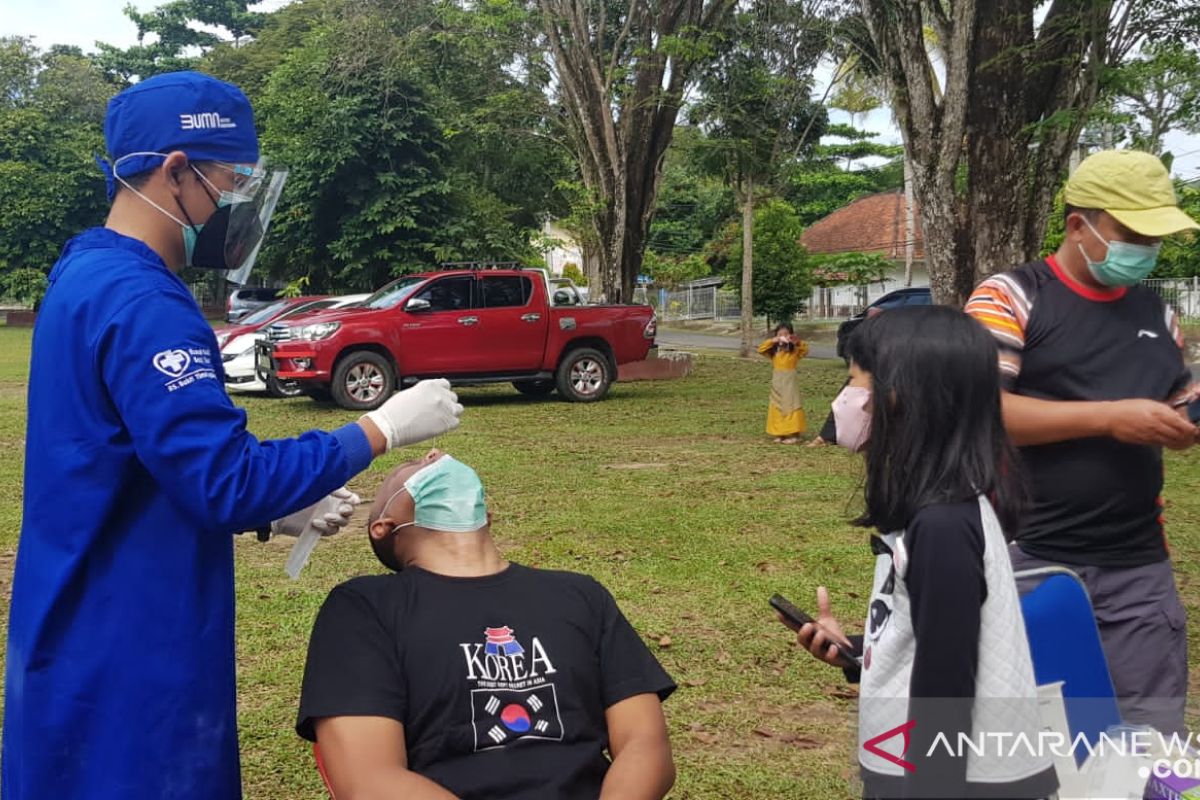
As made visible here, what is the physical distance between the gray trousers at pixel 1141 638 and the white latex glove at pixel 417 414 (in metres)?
1.49

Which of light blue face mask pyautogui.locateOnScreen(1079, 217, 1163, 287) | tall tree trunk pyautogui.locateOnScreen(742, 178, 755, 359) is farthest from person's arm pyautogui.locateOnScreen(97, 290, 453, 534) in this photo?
tall tree trunk pyautogui.locateOnScreen(742, 178, 755, 359)

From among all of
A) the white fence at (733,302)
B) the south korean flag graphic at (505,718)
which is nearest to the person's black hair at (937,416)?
the south korean flag graphic at (505,718)

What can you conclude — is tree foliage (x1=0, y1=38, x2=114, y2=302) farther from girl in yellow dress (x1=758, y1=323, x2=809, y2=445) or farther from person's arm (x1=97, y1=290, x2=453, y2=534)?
person's arm (x1=97, y1=290, x2=453, y2=534)

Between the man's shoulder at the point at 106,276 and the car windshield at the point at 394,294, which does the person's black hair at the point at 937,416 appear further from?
the car windshield at the point at 394,294

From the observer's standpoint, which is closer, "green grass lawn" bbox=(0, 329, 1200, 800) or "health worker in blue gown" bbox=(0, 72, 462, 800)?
"health worker in blue gown" bbox=(0, 72, 462, 800)

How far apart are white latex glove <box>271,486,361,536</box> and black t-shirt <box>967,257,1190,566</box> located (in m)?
1.62

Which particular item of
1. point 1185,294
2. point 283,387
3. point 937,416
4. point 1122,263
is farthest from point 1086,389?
point 1185,294

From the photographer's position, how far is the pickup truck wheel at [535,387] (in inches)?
693

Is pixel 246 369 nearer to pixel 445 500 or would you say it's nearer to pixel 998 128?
pixel 998 128

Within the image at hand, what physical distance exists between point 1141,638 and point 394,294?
13.6 meters

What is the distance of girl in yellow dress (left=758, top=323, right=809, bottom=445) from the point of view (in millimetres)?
12164

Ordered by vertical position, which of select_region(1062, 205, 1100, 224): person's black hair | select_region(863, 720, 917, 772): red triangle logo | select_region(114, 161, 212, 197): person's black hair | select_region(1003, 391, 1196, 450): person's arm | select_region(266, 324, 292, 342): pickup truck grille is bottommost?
select_region(863, 720, 917, 772): red triangle logo

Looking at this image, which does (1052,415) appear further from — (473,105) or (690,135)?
(473,105)

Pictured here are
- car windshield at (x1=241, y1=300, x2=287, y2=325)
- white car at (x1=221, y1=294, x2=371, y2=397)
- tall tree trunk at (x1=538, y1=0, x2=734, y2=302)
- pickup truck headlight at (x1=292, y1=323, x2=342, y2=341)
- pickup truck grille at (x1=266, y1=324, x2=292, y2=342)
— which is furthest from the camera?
tall tree trunk at (x1=538, y1=0, x2=734, y2=302)
